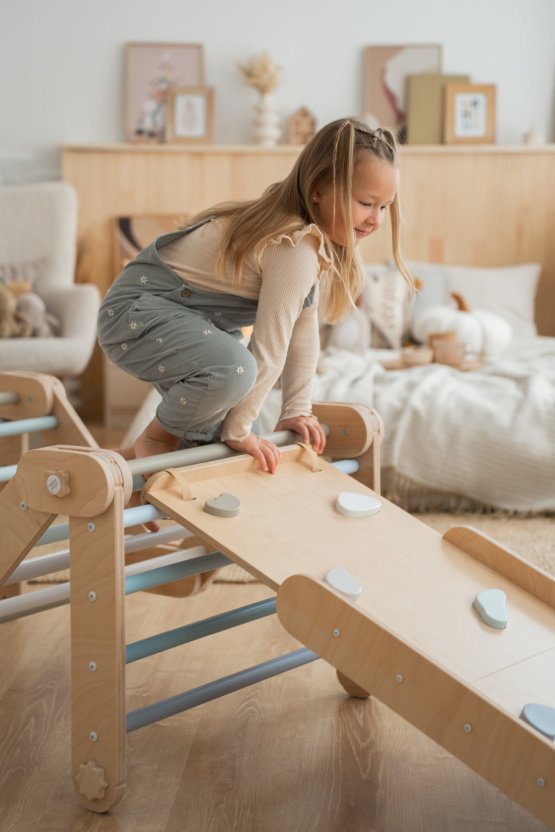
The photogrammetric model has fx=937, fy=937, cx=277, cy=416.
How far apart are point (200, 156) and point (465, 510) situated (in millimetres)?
2209

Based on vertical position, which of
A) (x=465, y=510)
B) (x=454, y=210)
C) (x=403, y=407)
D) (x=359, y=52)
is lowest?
Answer: (x=465, y=510)

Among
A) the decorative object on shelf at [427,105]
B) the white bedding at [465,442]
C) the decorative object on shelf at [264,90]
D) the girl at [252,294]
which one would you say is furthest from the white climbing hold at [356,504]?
the decorative object on shelf at [427,105]

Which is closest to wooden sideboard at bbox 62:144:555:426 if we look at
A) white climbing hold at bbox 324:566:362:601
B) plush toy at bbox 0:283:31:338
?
plush toy at bbox 0:283:31:338

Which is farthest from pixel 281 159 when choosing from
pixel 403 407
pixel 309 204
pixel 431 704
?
pixel 431 704

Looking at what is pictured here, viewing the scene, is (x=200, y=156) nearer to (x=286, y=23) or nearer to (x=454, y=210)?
(x=286, y=23)

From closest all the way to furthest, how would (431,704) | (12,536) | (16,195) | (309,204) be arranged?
1. (431,704)
2. (12,536)
3. (309,204)
4. (16,195)

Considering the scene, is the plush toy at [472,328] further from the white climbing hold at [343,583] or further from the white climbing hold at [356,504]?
the white climbing hold at [343,583]

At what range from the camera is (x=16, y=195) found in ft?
12.3

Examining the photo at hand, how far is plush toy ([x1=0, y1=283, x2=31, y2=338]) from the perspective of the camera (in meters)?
3.22

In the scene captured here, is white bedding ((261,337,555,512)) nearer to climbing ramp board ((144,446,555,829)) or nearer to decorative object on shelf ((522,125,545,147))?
climbing ramp board ((144,446,555,829))

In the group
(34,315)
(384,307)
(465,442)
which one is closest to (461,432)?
(465,442)

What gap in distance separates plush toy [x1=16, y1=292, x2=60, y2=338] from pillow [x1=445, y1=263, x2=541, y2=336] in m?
1.60

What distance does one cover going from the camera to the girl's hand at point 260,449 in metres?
1.35

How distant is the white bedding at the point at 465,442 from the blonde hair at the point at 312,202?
3.60 feet
